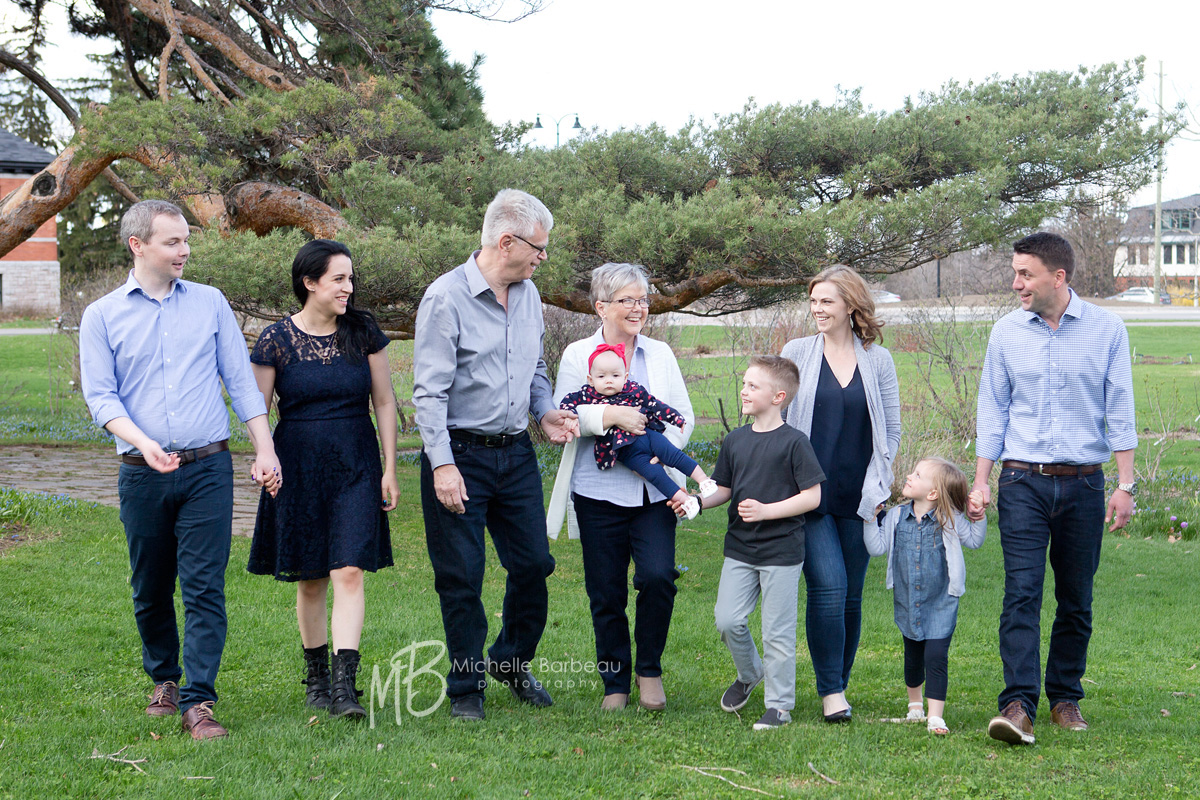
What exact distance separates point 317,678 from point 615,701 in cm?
116

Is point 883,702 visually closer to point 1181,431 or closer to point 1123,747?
point 1123,747

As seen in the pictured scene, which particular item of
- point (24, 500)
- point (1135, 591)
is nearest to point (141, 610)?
point (24, 500)

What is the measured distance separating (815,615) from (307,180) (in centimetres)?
663

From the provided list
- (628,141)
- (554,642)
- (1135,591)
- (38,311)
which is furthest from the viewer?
(38,311)

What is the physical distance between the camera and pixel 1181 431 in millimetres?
15875

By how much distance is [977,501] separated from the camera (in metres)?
3.76

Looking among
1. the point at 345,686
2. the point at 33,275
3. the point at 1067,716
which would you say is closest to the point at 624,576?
the point at 345,686

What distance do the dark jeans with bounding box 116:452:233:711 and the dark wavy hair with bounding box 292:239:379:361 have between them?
1.99ft

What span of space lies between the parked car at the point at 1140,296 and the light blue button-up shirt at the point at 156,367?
51365mm

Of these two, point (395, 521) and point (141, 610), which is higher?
point (141, 610)

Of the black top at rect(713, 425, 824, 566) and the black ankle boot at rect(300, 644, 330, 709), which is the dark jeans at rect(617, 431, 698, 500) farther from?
the black ankle boot at rect(300, 644, 330, 709)

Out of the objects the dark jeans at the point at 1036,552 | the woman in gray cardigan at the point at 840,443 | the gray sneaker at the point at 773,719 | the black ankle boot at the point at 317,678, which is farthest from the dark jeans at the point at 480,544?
the dark jeans at the point at 1036,552

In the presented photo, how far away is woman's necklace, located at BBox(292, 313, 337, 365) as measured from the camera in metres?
3.70

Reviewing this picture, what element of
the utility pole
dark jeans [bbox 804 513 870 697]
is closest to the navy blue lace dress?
dark jeans [bbox 804 513 870 697]
